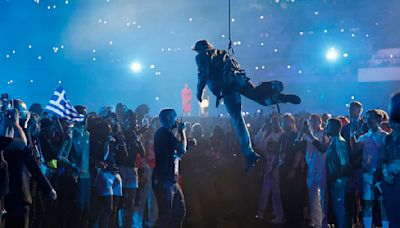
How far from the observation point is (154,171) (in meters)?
7.00

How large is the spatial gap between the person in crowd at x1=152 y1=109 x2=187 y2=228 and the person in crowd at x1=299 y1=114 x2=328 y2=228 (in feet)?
9.33

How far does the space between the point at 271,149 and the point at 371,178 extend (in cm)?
294

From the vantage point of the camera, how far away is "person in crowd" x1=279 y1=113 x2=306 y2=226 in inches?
375

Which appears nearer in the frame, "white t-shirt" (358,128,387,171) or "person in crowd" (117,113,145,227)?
"white t-shirt" (358,128,387,171)

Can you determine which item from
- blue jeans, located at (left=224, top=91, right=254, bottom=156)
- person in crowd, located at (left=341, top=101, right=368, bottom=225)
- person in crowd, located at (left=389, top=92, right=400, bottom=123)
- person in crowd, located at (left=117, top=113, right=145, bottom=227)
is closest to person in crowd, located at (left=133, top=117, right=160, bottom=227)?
person in crowd, located at (left=117, top=113, right=145, bottom=227)

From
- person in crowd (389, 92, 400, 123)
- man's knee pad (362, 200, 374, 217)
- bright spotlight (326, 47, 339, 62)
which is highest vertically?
bright spotlight (326, 47, 339, 62)

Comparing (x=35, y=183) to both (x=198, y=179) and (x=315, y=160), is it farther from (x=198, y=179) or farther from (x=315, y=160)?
(x=315, y=160)

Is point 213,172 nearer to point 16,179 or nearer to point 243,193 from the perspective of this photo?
point 243,193

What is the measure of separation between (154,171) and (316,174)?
339cm

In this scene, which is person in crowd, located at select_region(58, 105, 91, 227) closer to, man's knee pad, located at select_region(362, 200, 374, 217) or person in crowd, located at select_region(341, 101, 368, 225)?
person in crowd, located at select_region(341, 101, 368, 225)

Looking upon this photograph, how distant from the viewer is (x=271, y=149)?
1008 cm

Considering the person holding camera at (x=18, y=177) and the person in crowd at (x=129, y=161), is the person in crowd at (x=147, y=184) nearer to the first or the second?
the person in crowd at (x=129, y=161)

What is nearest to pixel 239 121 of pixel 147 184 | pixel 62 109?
pixel 147 184

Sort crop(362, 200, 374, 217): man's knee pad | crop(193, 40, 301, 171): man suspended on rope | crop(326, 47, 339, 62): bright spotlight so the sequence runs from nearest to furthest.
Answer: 1. crop(193, 40, 301, 171): man suspended on rope
2. crop(362, 200, 374, 217): man's knee pad
3. crop(326, 47, 339, 62): bright spotlight
